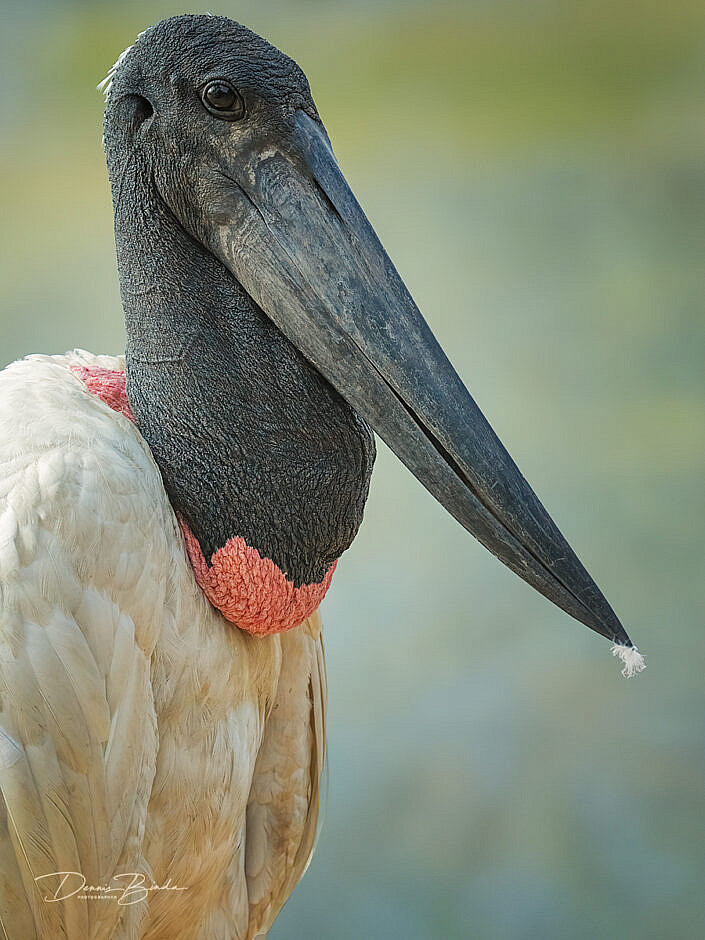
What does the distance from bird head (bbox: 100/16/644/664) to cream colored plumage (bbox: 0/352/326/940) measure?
0.23 meters

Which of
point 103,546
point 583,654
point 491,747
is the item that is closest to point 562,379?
point 583,654

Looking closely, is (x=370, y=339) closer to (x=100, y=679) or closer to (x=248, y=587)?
(x=248, y=587)

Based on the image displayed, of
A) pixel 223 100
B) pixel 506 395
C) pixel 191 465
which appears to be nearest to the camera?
pixel 223 100

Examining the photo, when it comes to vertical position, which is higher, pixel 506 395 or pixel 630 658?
pixel 506 395

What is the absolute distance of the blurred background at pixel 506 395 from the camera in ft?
7.53

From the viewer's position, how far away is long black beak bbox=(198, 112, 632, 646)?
1.07 metres

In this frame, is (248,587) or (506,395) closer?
(248,587)

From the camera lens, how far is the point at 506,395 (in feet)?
8.20

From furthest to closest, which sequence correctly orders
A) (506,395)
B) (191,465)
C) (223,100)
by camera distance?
(506,395) → (191,465) → (223,100)

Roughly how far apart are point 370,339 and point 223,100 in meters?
0.27

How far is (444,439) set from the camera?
42.7 inches
